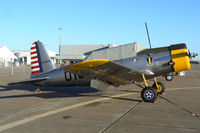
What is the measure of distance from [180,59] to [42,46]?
7.10 meters

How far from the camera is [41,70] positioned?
9.26 meters

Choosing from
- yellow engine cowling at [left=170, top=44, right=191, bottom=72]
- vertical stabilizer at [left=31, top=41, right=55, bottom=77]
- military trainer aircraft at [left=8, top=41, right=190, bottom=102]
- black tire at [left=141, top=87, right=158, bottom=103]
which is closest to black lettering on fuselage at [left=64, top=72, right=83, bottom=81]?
military trainer aircraft at [left=8, top=41, right=190, bottom=102]

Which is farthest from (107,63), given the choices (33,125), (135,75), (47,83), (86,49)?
(86,49)

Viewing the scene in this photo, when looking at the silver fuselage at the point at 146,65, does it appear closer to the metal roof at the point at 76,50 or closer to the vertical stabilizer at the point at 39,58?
the vertical stabilizer at the point at 39,58

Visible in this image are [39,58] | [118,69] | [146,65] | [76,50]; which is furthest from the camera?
[76,50]

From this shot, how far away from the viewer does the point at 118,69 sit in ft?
20.7

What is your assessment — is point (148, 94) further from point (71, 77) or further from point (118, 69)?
point (71, 77)

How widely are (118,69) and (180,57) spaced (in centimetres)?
286

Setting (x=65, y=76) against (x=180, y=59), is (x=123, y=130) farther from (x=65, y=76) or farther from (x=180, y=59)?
(x=65, y=76)

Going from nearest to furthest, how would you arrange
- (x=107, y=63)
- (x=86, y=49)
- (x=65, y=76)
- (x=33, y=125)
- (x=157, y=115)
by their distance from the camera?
(x=33, y=125) → (x=157, y=115) → (x=107, y=63) → (x=65, y=76) → (x=86, y=49)

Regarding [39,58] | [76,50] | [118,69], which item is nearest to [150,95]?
[118,69]

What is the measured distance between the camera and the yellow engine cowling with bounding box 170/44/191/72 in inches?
276

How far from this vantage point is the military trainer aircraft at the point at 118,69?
607 centimetres

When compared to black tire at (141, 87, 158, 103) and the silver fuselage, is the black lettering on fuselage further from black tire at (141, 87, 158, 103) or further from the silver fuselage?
black tire at (141, 87, 158, 103)
